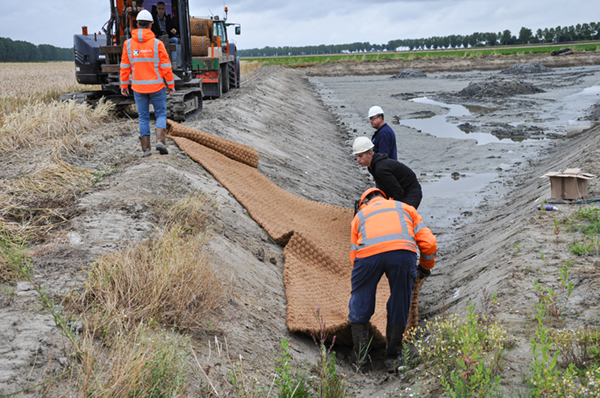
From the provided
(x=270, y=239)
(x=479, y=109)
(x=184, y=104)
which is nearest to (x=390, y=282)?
(x=270, y=239)

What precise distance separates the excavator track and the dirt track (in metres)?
0.34

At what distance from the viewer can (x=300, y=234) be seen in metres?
6.32

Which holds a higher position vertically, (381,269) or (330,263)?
(381,269)

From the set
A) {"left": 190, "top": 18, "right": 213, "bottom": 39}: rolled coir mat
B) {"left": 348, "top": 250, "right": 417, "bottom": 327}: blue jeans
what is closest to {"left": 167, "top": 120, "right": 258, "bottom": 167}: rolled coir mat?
{"left": 348, "top": 250, "right": 417, "bottom": 327}: blue jeans

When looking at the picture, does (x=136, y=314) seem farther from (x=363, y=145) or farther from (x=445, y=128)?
(x=445, y=128)

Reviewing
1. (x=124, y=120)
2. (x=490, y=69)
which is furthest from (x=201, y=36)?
(x=490, y=69)

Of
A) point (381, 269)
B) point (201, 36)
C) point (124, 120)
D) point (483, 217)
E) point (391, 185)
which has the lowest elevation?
point (483, 217)

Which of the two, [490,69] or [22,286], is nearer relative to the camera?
[22,286]

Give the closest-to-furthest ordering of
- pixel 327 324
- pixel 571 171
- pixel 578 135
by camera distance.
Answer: pixel 327 324 < pixel 571 171 < pixel 578 135

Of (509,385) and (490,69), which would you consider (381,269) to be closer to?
(509,385)

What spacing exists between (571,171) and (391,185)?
10.6 ft

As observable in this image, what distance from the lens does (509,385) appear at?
10.8 feet

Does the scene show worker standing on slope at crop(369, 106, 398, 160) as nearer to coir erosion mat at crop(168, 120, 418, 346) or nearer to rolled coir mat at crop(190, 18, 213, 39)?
→ coir erosion mat at crop(168, 120, 418, 346)

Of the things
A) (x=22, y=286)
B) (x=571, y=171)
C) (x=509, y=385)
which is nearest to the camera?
(x=509, y=385)
